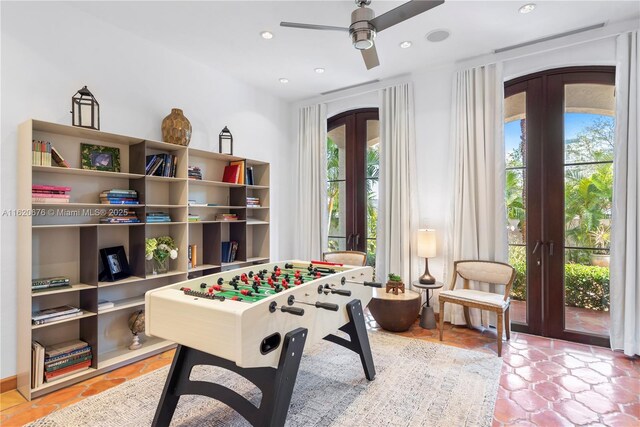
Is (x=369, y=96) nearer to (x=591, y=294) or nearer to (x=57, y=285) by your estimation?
(x=591, y=294)

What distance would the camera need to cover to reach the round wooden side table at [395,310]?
347 centimetres

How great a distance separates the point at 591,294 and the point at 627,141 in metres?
1.52

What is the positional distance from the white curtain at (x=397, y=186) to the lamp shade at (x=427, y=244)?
0.32 m

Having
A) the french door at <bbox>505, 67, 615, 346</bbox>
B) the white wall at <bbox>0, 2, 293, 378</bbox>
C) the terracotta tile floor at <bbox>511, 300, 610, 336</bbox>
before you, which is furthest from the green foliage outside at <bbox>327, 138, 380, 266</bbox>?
the terracotta tile floor at <bbox>511, 300, 610, 336</bbox>

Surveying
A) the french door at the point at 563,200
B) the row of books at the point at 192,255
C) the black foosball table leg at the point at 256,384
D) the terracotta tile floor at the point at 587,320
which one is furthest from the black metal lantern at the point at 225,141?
the terracotta tile floor at the point at 587,320

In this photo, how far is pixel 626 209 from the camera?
2.95 m

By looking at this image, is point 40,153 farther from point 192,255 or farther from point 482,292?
point 482,292

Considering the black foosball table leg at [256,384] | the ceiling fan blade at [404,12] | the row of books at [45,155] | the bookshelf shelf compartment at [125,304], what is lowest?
the black foosball table leg at [256,384]

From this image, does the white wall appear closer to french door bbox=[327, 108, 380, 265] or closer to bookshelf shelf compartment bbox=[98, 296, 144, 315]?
bookshelf shelf compartment bbox=[98, 296, 144, 315]

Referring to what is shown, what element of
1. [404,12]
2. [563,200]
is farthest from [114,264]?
[563,200]

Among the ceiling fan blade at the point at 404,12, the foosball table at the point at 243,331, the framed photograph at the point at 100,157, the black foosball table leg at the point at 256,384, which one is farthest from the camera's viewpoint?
the framed photograph at the point at 100,157

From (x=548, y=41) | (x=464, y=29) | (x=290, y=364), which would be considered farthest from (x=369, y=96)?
(x=290, y=364)

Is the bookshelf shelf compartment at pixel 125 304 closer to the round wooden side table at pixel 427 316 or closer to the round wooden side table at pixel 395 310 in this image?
the round wooden side table at pixel 395 310

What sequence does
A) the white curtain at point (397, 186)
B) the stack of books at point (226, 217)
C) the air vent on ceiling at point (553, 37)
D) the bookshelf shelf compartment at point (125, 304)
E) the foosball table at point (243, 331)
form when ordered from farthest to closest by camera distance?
the white curtain at point (397, 186) → the stack of books at point (226, 217) → the air vent on ceiling at point (553, 37) → the bookshelf shelf compartment at point (125, 304) → the foosball table at point (243, 331)
